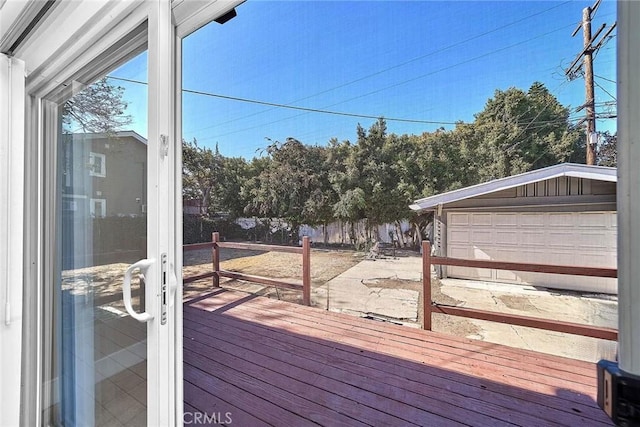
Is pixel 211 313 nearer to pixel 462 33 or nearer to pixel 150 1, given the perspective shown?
pixel 150 1

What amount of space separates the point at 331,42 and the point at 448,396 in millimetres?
3947

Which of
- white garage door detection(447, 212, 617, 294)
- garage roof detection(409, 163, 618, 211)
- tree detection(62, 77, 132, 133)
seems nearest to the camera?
tree detection(62, 77, 132, 133)

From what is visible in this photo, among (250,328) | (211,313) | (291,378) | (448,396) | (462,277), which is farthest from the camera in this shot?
(462,277)

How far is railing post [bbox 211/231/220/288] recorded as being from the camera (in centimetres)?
296

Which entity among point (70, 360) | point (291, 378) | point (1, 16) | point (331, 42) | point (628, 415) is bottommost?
point (291, 378)

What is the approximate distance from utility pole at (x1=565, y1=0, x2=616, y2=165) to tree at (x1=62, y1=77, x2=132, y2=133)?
2.17 m

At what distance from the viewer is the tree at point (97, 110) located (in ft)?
2.62

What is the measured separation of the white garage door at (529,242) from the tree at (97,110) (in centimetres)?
394

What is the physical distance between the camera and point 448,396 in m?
1.42

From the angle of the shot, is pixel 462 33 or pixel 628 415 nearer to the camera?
pixel 628 415

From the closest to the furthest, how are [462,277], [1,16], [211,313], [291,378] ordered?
[1,16]
[291,378]
[211,313]
[462,277]

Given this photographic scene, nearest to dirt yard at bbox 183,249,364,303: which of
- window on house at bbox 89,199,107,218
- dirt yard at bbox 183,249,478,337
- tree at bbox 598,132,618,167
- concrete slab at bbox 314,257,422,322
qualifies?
dirt yard at bbox 183,249,478,337

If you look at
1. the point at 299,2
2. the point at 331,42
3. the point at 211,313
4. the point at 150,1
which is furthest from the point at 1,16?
the point at 331,42

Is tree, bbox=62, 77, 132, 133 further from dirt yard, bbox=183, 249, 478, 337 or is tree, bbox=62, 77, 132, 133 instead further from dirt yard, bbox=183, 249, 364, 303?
dirt yard, bbox=183, 249, 364, 303
